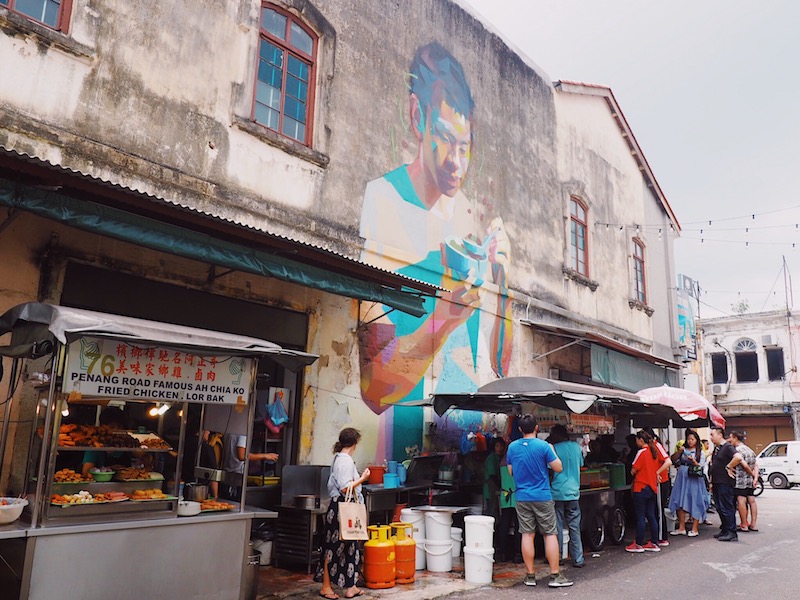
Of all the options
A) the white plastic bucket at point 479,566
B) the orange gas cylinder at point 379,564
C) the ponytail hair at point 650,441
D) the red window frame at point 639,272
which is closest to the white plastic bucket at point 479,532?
the white plastic bucket at point 479,566

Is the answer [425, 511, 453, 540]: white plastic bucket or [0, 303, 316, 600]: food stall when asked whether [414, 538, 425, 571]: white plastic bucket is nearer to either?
[425, 511, 453, 540]: white plastic bucket

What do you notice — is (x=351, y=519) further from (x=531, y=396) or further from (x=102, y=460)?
(x=531, y=396)

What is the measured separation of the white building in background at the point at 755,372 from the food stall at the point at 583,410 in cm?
2515

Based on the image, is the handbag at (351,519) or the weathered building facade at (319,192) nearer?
the handbag at (351,519)

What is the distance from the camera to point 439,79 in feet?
43.4

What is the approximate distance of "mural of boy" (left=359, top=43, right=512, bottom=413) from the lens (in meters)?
11.1

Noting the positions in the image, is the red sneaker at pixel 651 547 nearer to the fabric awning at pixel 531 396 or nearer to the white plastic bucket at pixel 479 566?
the fabric awning at pixel 531 396

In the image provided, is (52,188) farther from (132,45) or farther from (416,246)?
(416,246)

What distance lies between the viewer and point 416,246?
12.0m

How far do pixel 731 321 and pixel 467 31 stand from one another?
27791mm

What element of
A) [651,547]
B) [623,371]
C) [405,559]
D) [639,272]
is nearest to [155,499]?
[405,559]

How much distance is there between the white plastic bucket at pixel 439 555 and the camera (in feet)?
28.1

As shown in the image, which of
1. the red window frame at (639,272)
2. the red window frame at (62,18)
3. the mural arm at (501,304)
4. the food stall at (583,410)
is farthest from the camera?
the red window frame at (639,272)

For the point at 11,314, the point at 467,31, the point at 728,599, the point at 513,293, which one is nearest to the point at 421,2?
the point at 467,31
